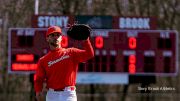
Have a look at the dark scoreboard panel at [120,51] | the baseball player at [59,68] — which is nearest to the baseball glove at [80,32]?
the baseball player at [59,68]

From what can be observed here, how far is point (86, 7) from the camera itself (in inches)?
728

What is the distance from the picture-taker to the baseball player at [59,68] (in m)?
5.60

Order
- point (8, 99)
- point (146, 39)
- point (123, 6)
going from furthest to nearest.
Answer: point (123, 6) → point (8, 99) → point (146, 39)

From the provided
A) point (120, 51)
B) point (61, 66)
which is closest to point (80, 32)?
point (61, 66)

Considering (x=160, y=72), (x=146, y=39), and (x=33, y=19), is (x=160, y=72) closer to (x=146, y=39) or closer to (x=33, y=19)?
(x=146, y=39)

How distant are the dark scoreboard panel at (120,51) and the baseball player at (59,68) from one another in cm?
653

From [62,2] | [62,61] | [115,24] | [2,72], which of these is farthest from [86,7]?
[62,61]

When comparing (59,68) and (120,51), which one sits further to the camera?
(120,51)

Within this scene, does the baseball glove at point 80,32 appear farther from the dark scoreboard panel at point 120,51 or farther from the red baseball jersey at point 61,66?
the dark scoreboard panel at point 120,51

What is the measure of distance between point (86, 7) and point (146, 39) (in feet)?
21.0

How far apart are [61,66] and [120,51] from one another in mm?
6688

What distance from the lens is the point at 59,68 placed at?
5633 millimetres

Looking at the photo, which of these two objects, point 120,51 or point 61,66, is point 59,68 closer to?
point 61,66

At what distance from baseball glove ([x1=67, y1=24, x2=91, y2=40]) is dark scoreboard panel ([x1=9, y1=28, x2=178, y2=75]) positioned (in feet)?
21.0
